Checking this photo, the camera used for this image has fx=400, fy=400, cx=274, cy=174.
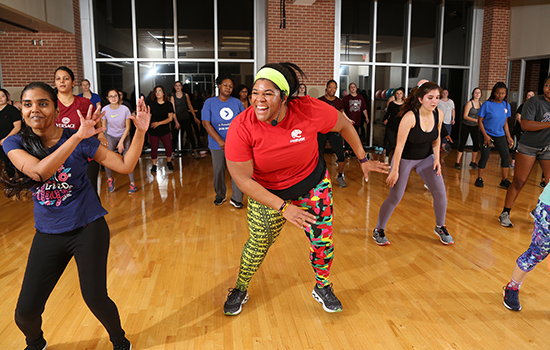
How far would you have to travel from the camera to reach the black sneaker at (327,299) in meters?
2.70

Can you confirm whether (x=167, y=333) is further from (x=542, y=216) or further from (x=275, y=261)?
(x=542, y=216)

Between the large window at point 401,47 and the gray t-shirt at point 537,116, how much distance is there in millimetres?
6804

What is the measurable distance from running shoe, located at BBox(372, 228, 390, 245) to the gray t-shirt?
175 centimetres

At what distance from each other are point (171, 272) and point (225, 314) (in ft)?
2.85

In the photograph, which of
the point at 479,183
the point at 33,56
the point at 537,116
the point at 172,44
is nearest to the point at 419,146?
the point at 537,116

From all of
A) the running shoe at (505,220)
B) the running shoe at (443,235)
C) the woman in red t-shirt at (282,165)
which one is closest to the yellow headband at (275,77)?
the woman in red t-shirt at (282,165)

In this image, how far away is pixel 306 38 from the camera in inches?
378

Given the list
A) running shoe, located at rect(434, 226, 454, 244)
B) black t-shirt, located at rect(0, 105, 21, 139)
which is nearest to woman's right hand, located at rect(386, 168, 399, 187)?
running shoe, located at rect(434, 226, 454, 244)

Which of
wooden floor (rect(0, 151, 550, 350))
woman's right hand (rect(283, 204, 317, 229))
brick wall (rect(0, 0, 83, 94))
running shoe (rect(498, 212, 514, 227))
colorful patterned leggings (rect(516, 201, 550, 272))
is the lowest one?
wooden floor (rect(0, 151, 550, 350))

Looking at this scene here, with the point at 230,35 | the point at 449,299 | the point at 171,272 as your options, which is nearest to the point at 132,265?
the point at 171,272

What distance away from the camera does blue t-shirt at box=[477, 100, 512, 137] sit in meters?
5.86

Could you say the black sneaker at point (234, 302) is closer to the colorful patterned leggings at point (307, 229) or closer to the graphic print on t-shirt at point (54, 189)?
the colorful patterned leggings at point (307, 229)

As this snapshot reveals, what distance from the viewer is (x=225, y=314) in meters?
2.70

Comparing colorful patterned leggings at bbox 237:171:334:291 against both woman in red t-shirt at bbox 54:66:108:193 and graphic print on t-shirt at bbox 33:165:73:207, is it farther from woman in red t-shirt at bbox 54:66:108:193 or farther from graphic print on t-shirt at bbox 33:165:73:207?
woman in red t-shirt at bbox 54:66:108:193
